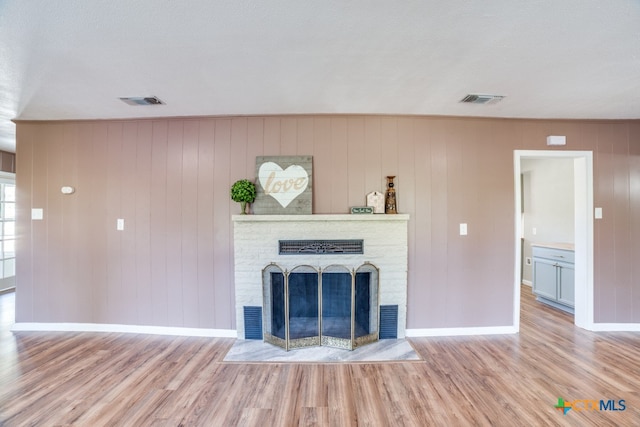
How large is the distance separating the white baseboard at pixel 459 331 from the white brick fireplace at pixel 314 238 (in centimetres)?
23

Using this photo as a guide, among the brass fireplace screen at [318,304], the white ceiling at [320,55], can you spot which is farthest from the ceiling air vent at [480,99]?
the brass fireplace screen at [318,304]

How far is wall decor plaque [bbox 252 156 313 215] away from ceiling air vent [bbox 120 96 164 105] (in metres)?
1.15

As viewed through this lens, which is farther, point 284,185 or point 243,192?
point 284,185

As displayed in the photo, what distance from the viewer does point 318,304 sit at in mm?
2787

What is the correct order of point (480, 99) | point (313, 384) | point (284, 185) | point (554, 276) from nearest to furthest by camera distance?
point (313, 384), point (480, 99), point (284, 185), point (554, 276)

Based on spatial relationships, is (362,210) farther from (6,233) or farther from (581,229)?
(6,233)

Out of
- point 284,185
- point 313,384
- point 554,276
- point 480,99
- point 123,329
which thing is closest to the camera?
point 313,384

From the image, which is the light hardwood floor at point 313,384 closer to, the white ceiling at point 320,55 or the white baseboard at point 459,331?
the white baseboard at point 459,331

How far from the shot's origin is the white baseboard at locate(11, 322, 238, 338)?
3094mm

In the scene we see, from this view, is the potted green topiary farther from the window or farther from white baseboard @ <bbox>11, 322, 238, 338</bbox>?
the window

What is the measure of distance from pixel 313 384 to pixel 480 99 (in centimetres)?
295

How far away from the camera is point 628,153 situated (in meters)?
3.23

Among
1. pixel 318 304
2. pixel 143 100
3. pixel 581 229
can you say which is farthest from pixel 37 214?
pixel 581 229

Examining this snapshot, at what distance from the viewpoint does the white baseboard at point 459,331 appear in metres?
3.07
